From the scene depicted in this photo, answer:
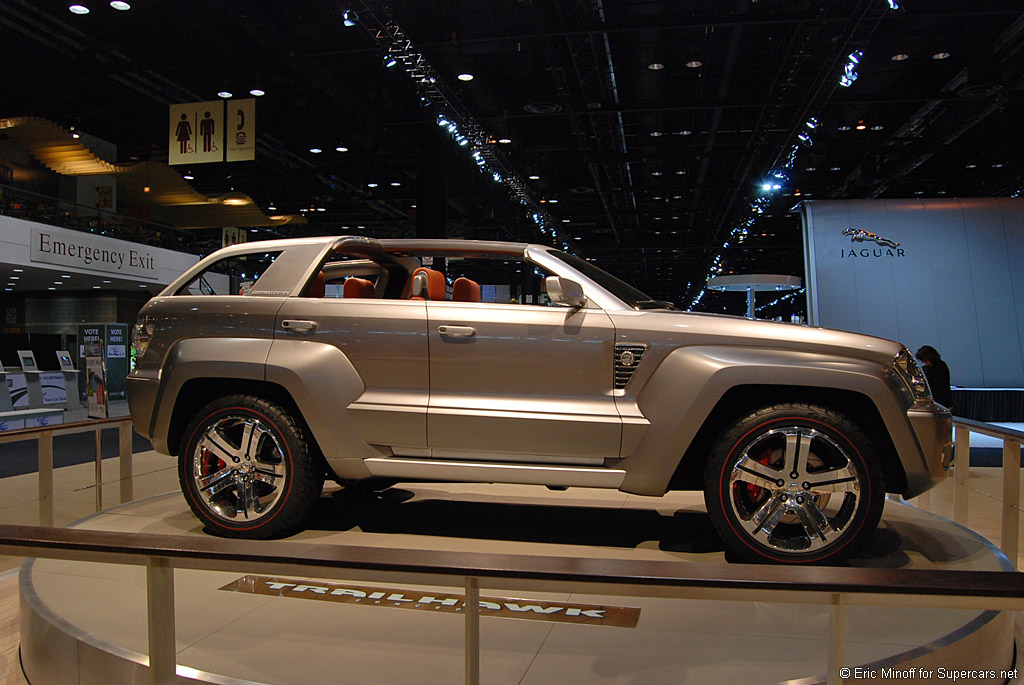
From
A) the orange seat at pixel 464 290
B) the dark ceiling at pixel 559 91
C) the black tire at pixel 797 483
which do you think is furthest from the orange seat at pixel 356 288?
the dark ceiling at pixel 559 91

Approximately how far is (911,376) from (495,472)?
1943mm

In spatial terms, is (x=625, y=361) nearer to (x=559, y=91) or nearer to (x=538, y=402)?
(x=538, y=402)

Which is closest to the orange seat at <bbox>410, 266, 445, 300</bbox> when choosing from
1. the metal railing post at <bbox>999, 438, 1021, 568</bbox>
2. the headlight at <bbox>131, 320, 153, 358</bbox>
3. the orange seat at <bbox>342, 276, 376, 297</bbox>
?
the orange seat at <bbox>342, 276, 376, 297</bbox>

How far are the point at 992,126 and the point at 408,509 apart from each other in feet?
49.4

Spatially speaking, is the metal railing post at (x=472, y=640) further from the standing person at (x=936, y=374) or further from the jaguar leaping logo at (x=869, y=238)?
the jaguar leaping logo at (x=869, y=238)

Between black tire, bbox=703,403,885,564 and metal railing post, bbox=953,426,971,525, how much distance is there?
162 cm

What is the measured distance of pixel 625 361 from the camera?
3.42 m

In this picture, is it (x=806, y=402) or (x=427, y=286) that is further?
(x=427, y=286)

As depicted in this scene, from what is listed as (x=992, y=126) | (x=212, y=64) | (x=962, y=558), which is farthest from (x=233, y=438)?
(x=992, y=126)

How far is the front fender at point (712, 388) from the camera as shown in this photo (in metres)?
3.20

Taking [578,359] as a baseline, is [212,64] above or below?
above

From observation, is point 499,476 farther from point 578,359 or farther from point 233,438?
point 233,438

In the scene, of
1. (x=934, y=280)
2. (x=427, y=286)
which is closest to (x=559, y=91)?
(x=934, y=280)

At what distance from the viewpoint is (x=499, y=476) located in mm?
3391
